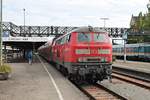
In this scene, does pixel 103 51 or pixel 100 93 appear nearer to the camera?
pixel 100 93

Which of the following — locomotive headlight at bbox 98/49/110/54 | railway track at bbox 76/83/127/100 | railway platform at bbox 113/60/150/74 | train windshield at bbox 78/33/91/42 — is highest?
train windshield at bbox 78/33/91/42

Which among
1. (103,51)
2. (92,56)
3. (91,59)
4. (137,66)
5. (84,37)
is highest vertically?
(84,37)

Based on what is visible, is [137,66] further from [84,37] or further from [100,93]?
[100,93]

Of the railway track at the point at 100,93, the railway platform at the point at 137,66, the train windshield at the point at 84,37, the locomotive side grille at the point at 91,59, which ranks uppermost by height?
the train windshield at the point at 84,37

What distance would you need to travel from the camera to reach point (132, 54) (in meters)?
58.7

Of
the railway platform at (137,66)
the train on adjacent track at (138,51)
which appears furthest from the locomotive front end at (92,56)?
the train on adjacent track at (138,51)

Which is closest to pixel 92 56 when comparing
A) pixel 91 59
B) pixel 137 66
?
pixel 91 59

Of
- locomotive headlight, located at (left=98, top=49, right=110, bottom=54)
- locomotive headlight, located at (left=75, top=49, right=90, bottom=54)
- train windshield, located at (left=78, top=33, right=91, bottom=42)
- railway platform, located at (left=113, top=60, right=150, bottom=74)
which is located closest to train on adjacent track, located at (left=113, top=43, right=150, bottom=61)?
railway platform, located at (left=113, top=60, right=150, bottom=74)

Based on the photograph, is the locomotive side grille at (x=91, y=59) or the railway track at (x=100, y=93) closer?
the railway track at (x=100, y=93)

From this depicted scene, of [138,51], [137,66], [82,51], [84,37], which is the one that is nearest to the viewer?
[82,51]

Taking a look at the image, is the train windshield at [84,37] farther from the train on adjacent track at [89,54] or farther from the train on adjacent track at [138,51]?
the train on adjacent track at [138,51]

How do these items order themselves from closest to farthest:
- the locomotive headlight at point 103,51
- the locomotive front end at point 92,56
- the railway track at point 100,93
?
the railway track at point 100,93 → the locomotive front end at point 92,56 → the locomotive headlight at point 103,51

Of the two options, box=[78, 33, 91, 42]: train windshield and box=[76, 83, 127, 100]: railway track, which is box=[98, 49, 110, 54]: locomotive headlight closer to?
box=[78, 33, 91, 42]: train windshield

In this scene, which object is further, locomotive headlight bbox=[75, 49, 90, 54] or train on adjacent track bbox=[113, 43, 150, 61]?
train on adjacent track bbox=[113, 43, 150, 61]
